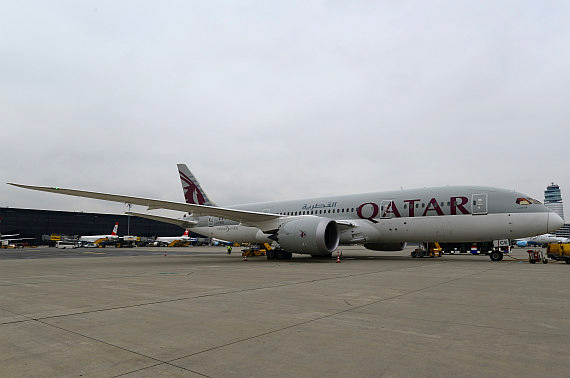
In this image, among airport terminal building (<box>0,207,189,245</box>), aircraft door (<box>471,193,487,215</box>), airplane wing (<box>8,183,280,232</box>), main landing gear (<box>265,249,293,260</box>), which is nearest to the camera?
airplane wing (<box>8,183,280,232</box>)

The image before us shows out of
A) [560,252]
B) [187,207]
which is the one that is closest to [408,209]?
[560,252]

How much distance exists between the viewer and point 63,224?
321 ft

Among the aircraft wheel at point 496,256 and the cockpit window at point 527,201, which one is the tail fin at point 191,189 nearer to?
the aircraft wheel at point 496,256

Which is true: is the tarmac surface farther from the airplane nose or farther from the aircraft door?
the airplane nose

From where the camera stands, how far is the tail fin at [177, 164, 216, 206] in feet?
90.9

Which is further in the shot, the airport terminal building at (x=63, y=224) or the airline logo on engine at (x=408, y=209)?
the airport terminal building at (x=63, y=224)

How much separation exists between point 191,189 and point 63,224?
8815 cm

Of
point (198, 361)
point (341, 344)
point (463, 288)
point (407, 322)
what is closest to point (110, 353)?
point (198, 361)

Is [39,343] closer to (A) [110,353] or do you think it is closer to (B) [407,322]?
(A) [110,353]

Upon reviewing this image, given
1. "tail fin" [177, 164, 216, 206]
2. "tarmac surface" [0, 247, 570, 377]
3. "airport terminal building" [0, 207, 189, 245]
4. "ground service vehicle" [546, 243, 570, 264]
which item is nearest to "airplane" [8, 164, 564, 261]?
"ground service vehicle" [546, 243, 570, 264]

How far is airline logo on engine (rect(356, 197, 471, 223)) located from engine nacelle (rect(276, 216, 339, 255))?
8.63 ft

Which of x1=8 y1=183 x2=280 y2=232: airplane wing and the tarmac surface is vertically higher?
x1=8 y1=183 x2=280 y2=232: airplane wing

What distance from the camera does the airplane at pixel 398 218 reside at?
54.7 ft

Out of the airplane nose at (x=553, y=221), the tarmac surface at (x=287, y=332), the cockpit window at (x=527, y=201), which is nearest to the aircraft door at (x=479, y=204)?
the cockpit window at (x=527, y=201)
